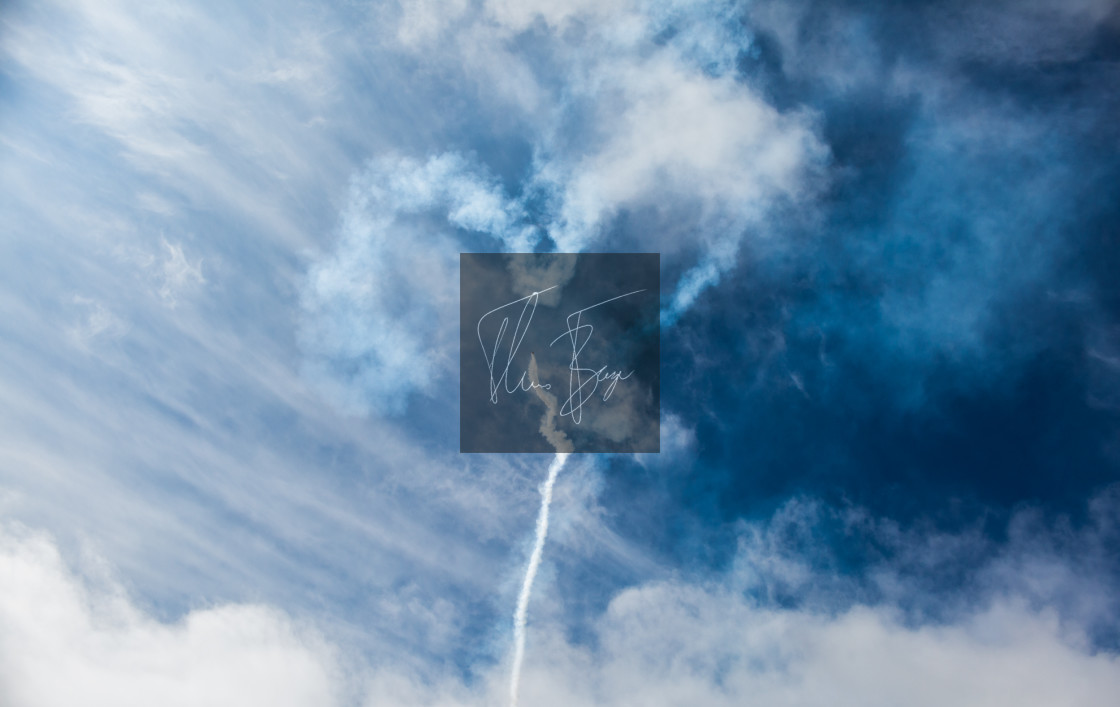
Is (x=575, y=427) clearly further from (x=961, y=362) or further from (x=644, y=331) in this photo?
(x=961, y=362)

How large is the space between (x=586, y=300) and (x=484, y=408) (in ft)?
49.2

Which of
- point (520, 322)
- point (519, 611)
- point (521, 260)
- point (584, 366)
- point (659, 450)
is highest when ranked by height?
point (521, 260)

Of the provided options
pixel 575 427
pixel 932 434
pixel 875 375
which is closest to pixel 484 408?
pixel 575 427

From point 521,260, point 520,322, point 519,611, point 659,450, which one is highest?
point 521,260

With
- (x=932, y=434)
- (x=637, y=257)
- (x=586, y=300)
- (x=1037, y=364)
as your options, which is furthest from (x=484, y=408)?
(x=1037, y=364)

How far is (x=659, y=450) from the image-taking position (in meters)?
49.8

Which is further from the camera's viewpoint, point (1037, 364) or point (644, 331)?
point (644, 331)

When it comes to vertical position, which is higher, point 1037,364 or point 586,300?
point 586,300

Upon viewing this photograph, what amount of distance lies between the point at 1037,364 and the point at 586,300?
43.6m

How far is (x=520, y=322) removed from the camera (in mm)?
48281

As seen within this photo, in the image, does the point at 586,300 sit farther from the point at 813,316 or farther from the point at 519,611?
the point at 519,611
